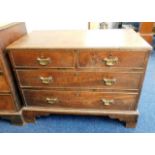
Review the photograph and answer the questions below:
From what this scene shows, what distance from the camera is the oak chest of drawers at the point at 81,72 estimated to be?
1.10 m

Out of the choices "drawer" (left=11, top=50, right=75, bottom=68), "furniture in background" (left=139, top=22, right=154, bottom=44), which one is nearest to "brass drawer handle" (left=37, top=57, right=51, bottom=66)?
"drawer" (left=11, top=50, right=75, bottom=68)

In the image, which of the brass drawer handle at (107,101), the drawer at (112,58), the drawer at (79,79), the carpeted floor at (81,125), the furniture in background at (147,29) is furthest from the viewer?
the furniture in background at (147,29)

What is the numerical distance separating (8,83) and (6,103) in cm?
22

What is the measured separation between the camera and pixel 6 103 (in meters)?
1.37

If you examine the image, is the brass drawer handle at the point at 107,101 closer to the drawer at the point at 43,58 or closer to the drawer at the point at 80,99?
the drawer at the point at 80,99

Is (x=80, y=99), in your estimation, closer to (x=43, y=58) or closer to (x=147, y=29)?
(x=43, y=58)

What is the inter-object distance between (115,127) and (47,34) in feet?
3.25

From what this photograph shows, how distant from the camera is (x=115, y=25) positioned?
313 centimetres

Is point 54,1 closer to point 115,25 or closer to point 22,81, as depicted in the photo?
point 22,81

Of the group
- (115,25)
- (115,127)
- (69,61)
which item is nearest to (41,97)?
(69,61)

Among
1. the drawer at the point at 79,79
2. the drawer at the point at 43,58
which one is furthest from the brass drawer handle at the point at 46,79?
the drawer at the point at 43,58

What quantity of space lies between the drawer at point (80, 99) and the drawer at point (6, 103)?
0.12m

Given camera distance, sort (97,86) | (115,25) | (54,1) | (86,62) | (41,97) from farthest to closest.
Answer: (115,25)
(41,97)
(97,86)
(86,62)
(54,1)

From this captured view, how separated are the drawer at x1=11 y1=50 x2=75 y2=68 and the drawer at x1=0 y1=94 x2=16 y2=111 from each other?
30cm
